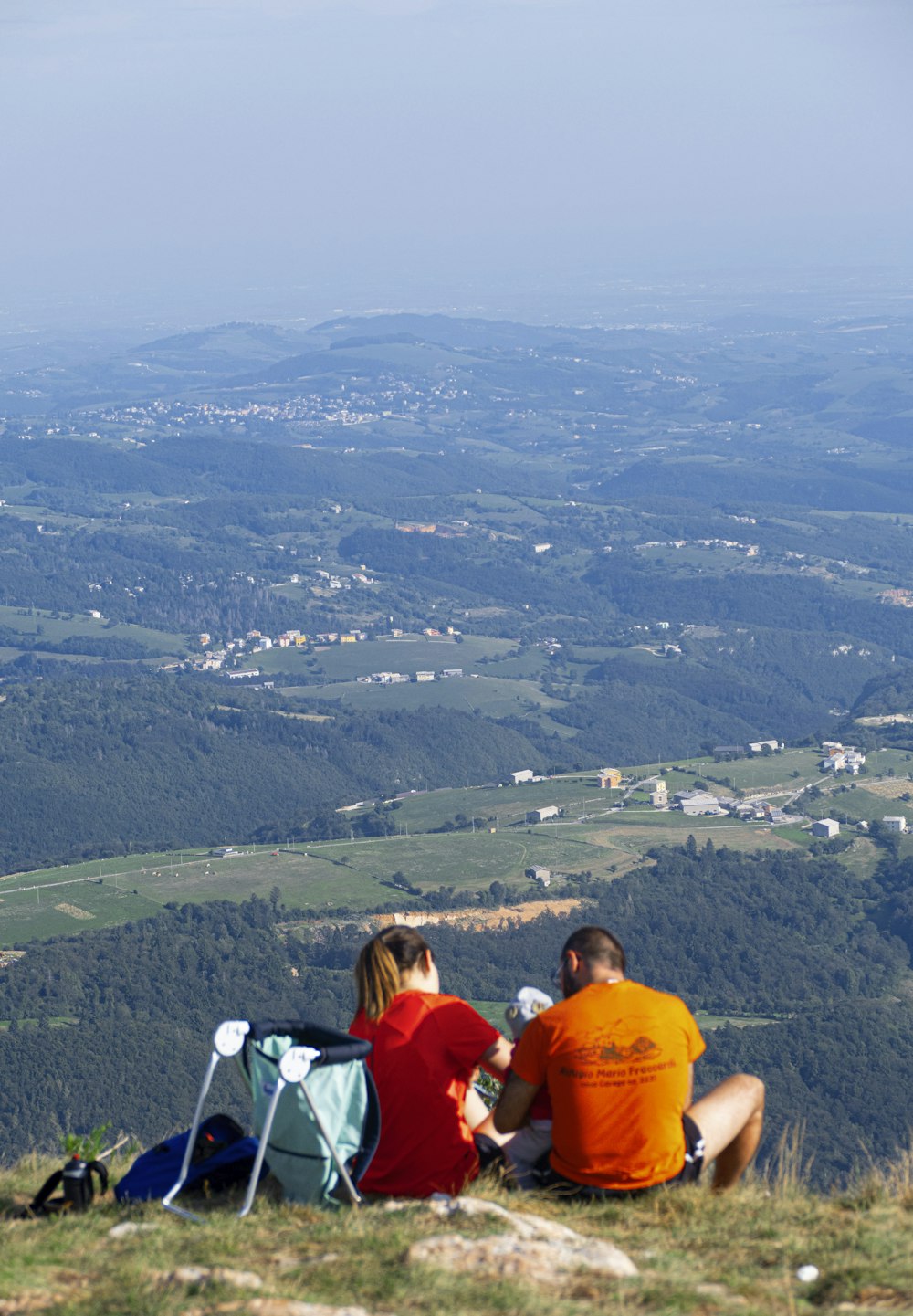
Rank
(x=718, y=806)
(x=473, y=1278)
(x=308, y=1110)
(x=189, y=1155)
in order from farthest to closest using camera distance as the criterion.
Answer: (x=718, y=806) → (x=189, y=1155) → (x=308, y=1110) → (x=473, y=1278)

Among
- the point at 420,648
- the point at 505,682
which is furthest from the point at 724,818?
the point at 420,648

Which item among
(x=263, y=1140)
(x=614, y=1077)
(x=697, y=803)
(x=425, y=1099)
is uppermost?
(x=614, y=1077)

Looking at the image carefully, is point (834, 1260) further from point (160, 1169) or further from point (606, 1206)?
point (160, 1169)

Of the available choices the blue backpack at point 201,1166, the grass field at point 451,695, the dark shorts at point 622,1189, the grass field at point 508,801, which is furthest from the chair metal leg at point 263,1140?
the grass field at point 451,695

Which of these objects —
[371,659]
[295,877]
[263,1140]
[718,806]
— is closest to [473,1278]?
[263,1140]

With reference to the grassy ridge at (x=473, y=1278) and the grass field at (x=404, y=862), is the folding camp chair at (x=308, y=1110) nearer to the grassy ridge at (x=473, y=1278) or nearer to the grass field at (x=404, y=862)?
the grassy ridge at (x=473, y=1278)

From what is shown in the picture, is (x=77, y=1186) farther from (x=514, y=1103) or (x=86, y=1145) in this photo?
(x=514, y=1103)

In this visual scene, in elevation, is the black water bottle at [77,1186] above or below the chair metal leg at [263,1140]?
below

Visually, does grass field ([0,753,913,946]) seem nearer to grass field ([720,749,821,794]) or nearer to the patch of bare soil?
the patch of bare soil
